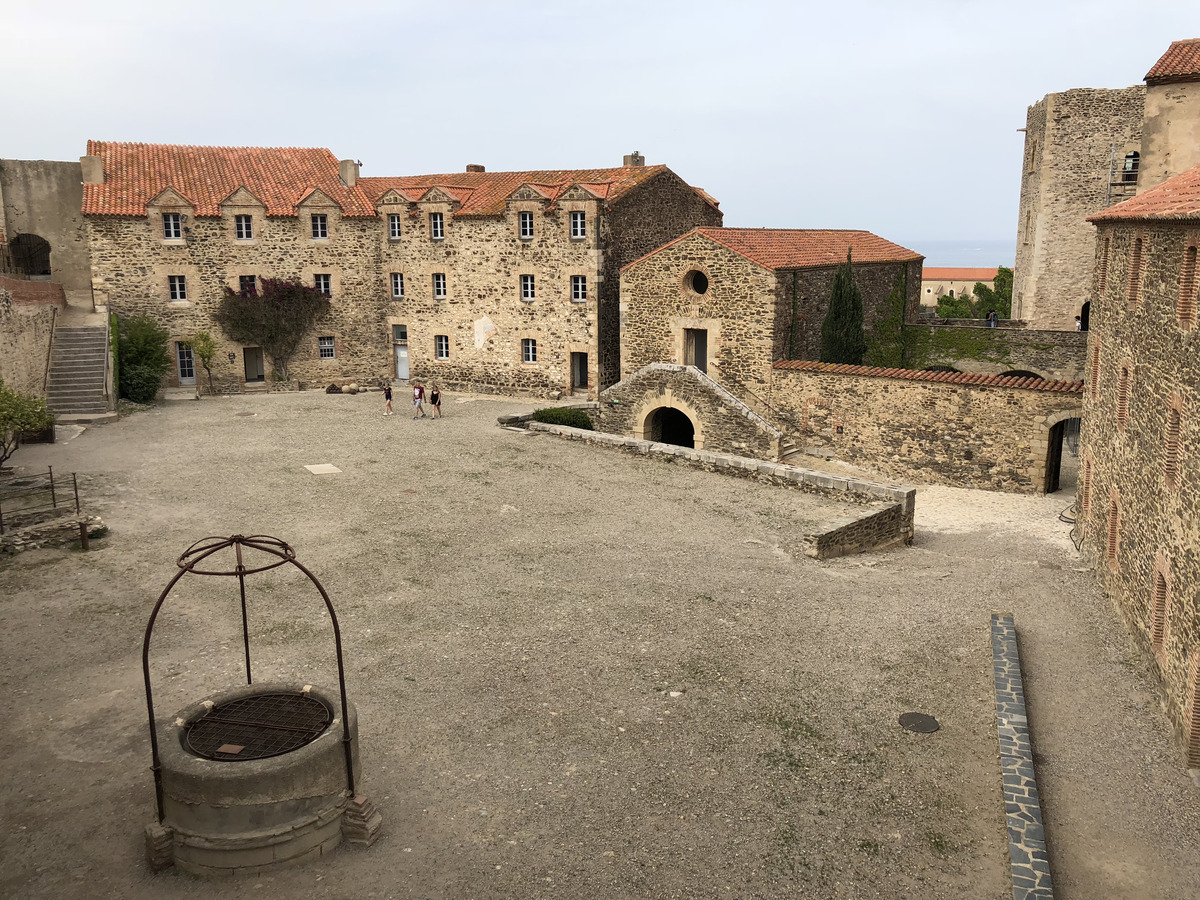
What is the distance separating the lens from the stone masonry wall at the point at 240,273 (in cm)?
3130

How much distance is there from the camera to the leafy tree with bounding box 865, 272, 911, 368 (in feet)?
104

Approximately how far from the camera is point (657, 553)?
16844 mm

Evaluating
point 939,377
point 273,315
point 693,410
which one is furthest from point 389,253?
point 939,377

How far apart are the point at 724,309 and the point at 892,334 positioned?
865 cm

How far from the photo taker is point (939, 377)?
2359 centimetres

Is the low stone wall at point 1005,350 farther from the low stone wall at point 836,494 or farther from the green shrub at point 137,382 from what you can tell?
the green shrub at point 137,382

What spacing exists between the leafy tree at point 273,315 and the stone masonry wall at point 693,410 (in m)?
12.4

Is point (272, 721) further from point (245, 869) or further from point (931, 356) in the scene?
point (931, 356)

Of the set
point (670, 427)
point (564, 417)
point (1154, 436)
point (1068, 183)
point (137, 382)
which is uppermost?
point (1068, 183)

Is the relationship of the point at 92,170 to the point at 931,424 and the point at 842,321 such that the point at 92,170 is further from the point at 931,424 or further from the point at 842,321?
the point at 931,424

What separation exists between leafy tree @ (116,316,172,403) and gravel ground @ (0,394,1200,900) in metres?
9.85

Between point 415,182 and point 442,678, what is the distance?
92.6 ft

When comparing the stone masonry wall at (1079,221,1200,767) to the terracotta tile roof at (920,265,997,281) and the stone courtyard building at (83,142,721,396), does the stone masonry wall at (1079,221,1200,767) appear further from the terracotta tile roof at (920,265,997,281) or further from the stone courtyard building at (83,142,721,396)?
the terracotta tile roof at (920,265,997,281)

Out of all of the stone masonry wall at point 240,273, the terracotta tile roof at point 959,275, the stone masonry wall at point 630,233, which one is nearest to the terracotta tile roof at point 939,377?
the stone masonry wall at point 630,233
